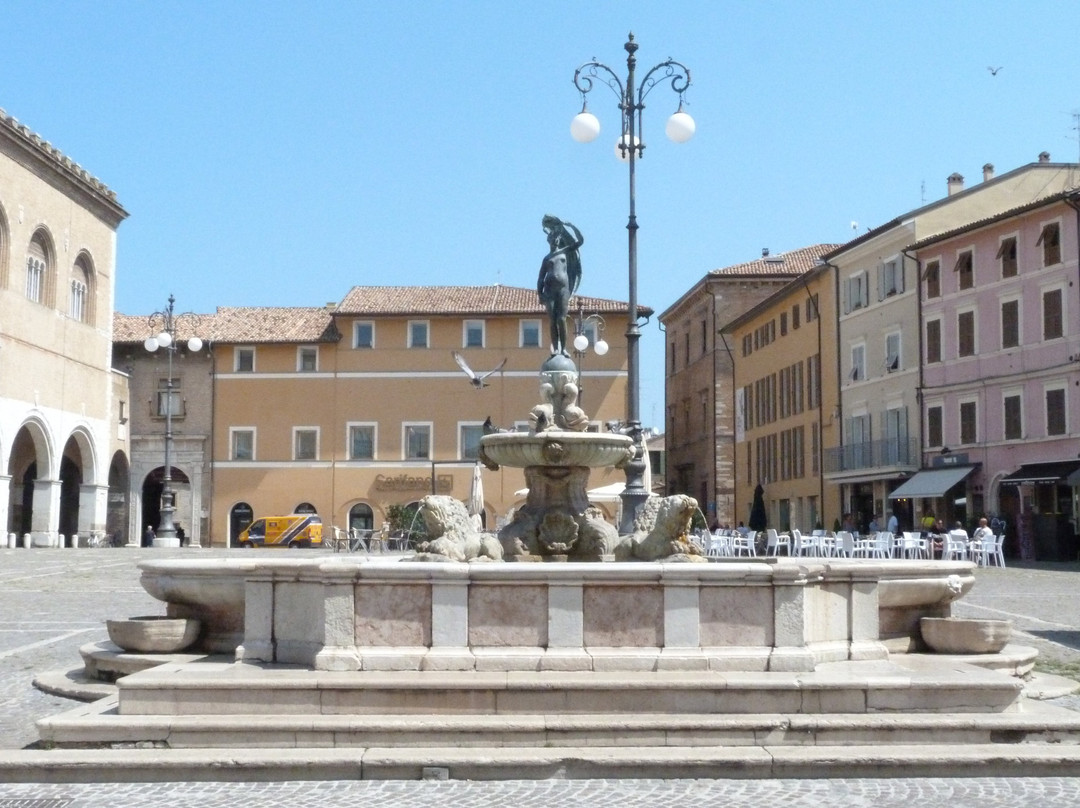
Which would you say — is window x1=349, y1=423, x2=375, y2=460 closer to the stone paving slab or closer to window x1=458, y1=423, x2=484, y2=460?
window x1=458, y1=423, x2=484, y2=460

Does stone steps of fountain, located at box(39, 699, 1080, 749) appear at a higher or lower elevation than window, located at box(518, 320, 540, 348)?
lower

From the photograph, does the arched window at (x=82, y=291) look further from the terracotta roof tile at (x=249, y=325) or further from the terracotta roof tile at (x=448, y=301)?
the terracotta roof tile at (x=448, y=301)

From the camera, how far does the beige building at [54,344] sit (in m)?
42.6

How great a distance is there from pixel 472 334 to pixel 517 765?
51097mm

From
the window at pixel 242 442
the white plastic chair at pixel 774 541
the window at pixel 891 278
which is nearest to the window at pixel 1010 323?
the window at pixel 891 278

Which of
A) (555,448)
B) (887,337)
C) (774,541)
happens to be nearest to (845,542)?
(774,541)

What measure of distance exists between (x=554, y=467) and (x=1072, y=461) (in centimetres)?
2556

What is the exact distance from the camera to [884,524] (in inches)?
1592

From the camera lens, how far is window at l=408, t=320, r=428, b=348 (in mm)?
57656

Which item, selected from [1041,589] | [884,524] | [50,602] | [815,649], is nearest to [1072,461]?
[884,524]

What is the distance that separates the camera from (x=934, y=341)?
40719 mm

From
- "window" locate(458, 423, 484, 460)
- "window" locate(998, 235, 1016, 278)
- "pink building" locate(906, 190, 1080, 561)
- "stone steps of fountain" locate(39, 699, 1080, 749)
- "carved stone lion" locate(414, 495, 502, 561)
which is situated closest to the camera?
"stone steps of fountain" locate(39, 699, 1080, 749)

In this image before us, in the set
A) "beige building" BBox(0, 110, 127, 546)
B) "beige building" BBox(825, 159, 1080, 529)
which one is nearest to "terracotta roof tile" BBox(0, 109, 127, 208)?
"beige building" BBox(0, 110, 127, 546)

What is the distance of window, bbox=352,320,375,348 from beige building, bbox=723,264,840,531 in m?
16.3
